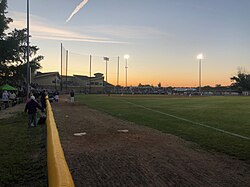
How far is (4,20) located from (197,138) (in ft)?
128

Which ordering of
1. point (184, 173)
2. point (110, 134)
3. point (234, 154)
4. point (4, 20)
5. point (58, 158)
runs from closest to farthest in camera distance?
point (58, 158), point (184, 173), point (234, 154), point (110, 134), point (4, 20)

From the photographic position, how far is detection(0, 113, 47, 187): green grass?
17.9 ft

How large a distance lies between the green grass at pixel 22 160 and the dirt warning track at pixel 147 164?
69 centimetres

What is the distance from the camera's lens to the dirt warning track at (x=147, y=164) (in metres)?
5.16

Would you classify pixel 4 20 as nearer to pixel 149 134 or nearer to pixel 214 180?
pixel 149 134

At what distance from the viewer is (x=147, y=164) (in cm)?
626

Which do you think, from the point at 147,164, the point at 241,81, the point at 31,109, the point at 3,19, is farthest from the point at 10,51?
the point at 241,81

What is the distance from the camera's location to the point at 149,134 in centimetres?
1057

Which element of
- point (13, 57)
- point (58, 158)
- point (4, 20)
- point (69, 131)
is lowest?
point (69, 131)

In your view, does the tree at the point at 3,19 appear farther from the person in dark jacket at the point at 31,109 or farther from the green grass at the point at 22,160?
the green grass at the point at 22,160

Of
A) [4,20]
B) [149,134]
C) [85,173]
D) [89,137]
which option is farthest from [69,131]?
[4,20]

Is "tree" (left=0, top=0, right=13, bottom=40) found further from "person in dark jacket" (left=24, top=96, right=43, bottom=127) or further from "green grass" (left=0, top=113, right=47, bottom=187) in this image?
"green grass" (left=0, top=113, right=47, bottom=187)

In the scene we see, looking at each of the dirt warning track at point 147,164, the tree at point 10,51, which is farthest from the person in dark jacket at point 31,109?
the tree at point 10,51

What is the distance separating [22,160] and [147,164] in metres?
3.15
